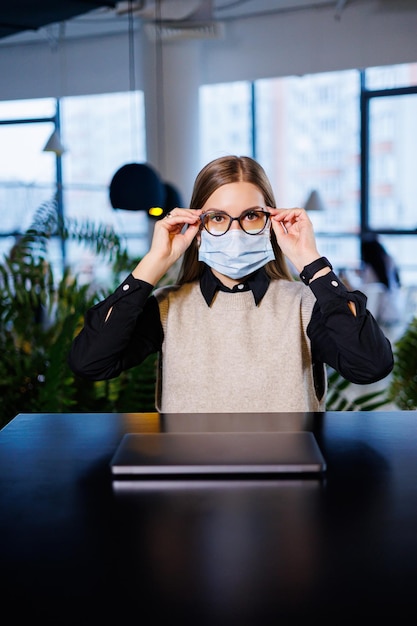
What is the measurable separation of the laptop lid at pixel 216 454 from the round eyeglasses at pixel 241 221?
708mm

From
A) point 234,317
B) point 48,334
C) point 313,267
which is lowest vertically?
point 48,334

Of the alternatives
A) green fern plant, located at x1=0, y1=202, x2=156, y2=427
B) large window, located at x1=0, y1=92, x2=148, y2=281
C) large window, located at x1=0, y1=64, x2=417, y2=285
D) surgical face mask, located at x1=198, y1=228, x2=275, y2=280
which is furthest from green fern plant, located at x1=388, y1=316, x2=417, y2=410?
large window, located at x1=0, y1=92, x2=148, y2=281

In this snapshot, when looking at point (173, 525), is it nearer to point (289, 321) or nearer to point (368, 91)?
point (289, 321)

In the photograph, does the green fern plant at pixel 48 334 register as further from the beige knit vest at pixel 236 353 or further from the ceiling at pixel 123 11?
the ceiling at pixel 123 11

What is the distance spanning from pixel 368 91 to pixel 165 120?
2.45 m

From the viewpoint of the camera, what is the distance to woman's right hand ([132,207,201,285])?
1.66 meters

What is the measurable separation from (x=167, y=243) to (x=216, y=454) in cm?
79

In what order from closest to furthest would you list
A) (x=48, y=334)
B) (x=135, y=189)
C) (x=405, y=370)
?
(x=48, y=334) → (x=405, y=370) → (x=135, y=189)

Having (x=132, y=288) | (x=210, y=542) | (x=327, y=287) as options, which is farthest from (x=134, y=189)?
(x=210, y=542)

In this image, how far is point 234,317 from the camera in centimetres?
172

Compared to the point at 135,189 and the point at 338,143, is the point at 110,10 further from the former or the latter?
the point at 135,189

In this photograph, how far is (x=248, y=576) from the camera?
0.67m

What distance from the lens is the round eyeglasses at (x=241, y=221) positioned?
1683 millimetres

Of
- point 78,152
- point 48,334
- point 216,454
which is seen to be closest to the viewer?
point 216,454
